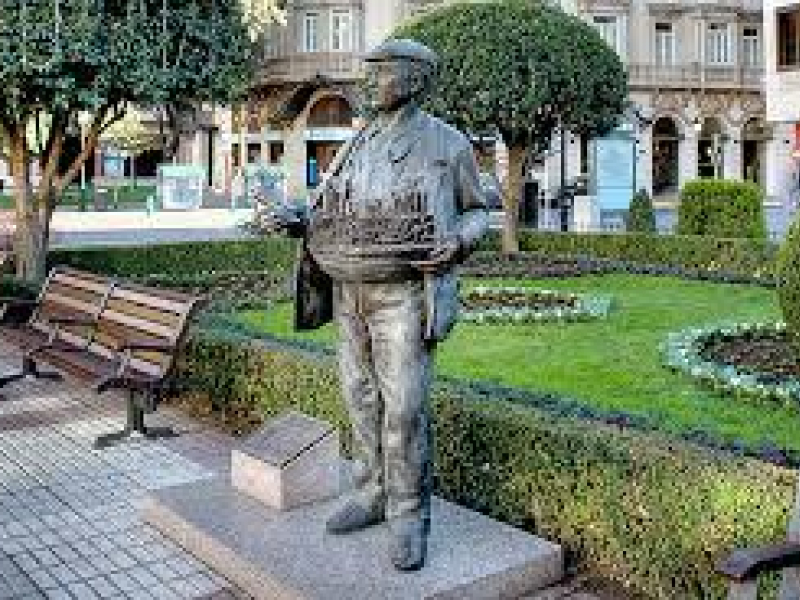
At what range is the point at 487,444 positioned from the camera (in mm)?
5953

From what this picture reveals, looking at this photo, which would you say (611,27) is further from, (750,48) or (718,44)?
(750,48)

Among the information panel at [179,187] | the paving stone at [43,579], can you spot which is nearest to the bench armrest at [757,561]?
the paving stone at [43,579]

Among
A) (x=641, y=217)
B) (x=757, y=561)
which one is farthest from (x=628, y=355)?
(x=641, y=217)

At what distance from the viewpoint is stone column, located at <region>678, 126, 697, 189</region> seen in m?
47.5

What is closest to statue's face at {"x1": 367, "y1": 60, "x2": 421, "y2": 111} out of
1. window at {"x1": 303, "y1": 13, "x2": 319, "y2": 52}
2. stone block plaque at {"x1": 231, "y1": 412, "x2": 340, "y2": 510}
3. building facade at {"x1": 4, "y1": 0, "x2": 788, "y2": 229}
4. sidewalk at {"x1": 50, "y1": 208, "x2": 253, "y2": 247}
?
stone block plaque at {"x1": 231, "y1": 412, "x2": 340, "y2": 510}

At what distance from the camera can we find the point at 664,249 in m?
18.8

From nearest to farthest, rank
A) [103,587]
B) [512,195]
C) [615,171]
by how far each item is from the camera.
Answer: [103,587] → [512,195] → [615,171]

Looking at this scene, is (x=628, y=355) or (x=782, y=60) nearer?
(x=628, y=355)

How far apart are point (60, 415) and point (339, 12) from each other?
3801 cm

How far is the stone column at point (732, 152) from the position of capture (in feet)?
158

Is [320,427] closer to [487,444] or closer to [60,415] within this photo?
[487,444]

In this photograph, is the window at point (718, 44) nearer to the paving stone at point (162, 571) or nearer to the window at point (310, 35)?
the window at point (310, 35)

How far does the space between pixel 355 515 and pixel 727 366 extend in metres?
4.72

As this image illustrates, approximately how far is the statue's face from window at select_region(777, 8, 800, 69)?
31.2 meters
